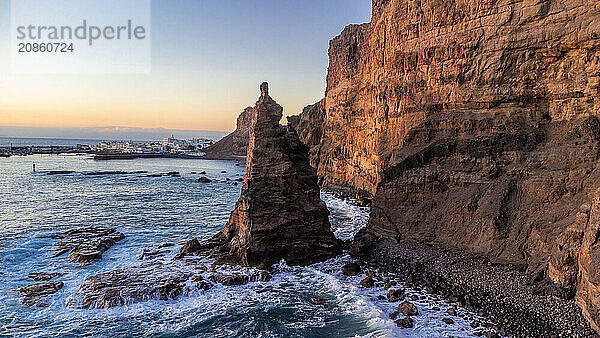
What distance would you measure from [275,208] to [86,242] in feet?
58.8

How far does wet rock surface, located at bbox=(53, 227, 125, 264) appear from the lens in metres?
26.8

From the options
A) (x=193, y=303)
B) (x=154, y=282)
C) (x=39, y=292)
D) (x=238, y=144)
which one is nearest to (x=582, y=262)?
(x=193, y=303)

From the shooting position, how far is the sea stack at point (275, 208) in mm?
24812

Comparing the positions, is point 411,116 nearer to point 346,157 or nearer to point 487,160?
point 487,160

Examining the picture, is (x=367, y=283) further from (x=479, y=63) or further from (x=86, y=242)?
(x=86, y=242)

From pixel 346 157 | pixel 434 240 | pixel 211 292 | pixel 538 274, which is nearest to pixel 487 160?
pixel 434 240

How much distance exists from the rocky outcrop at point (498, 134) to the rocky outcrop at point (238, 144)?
430 ft

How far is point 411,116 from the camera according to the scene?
3231 cm

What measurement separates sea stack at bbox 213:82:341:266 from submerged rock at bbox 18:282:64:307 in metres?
9.95

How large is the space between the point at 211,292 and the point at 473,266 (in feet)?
53.5

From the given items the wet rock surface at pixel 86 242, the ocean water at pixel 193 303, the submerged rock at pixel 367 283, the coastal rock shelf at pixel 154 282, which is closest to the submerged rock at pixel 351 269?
the ocean water at pixel 193 303

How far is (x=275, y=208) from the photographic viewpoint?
2538cm

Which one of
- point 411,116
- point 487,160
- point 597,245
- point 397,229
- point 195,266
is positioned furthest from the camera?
point 411,116

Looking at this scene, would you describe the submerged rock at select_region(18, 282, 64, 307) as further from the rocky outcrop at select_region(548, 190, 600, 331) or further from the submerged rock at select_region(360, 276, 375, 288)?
the rocky outcrop at select_region(548, 190, 600, 331)
